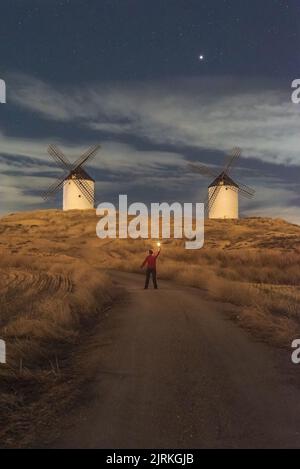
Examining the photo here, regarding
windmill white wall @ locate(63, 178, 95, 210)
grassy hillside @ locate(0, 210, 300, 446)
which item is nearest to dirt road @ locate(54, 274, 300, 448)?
grassy hillside @ locate(0, 210, 300, 446)

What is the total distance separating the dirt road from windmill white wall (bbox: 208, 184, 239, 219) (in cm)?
6906

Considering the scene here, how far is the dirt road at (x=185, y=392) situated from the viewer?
6.09m

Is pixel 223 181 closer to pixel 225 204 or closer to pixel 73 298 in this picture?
pixel 225 204

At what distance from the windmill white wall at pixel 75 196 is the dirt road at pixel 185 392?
232 feet

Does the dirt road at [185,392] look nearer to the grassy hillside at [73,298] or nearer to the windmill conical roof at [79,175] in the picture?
the grassy hillside at [73,298]

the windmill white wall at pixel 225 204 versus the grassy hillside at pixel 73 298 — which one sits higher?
the windmill white wall at pixel 225 204

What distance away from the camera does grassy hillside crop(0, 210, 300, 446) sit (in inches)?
331

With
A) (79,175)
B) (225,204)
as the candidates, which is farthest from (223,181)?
(79,175)

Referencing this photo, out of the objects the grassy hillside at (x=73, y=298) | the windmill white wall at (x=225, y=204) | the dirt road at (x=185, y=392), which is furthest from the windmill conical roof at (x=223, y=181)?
the dirt road at (x=185, y=392)

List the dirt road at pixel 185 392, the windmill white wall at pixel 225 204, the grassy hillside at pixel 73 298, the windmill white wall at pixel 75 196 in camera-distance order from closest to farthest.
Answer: the dirt road at pixel 185 392
the grassy hillside at pixel 73 298
the windmill white wall at pixel 225 204
the windmill white wall at pixel 75 196

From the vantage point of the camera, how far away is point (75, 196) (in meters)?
84.4

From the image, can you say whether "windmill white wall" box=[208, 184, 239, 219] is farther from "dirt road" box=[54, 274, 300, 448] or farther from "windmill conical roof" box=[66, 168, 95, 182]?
"dirt road" box=[54, 274, 300, 448]

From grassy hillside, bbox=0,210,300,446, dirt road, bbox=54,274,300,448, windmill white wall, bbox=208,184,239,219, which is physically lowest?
dirt road, bbox=54,274,300,448

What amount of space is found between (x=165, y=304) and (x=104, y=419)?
1100cm
